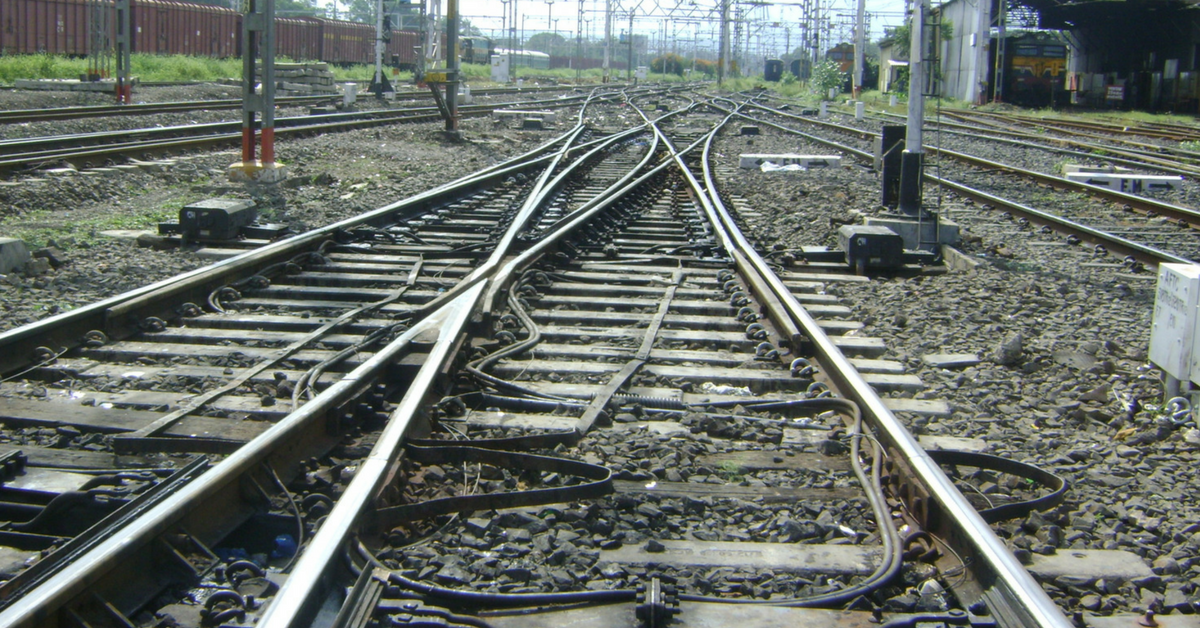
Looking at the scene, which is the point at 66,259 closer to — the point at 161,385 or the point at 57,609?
the point at 161,385

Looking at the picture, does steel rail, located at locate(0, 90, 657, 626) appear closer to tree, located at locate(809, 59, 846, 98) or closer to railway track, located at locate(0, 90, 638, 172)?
railway track, located at locate(0, 90, 638, 172)

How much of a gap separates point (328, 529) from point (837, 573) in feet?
4.44

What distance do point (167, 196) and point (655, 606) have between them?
9.40 meters

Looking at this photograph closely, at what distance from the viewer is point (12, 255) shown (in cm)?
661

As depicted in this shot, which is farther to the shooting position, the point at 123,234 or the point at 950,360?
the point at 123,234

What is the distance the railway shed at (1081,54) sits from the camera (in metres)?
35.8

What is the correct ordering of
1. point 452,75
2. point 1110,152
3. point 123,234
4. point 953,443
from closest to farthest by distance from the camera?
point 953,443 → point 123,234 → point 452,75 → point 1110,152

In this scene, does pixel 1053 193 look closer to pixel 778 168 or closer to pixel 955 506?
pixel 778 168

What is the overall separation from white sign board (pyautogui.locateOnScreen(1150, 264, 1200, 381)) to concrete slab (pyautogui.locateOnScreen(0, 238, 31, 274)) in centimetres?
647

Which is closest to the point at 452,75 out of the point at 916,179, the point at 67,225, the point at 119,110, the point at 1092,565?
the point at 119,110

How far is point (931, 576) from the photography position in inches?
111

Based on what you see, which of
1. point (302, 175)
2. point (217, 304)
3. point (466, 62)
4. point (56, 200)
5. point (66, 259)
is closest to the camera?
point (217, 304)

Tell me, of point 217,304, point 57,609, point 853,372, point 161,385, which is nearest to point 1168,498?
point 853,372

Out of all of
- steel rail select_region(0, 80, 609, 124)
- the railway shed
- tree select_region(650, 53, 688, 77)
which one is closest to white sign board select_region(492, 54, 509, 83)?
the railway shed
